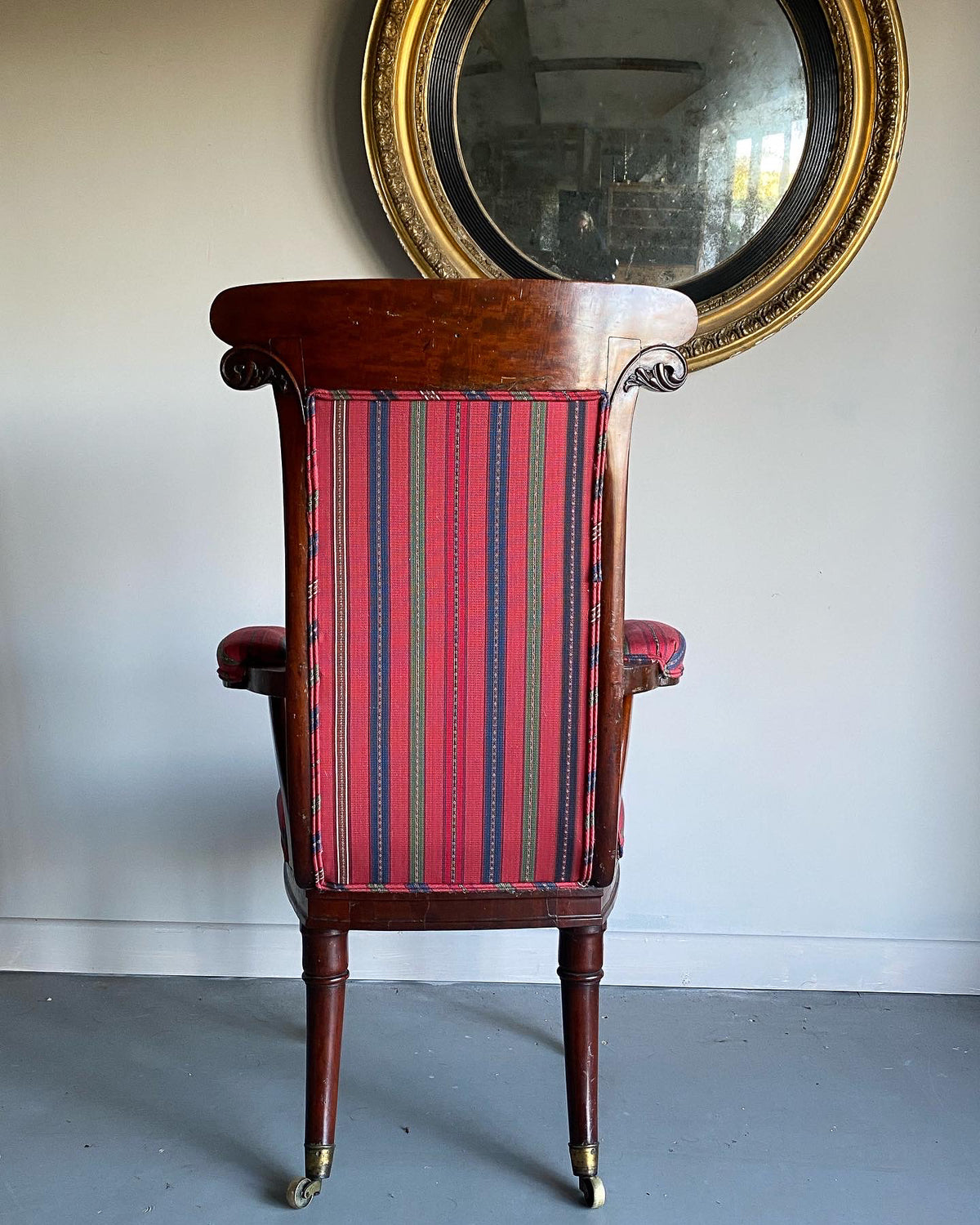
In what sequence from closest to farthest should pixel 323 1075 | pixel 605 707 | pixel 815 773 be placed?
pixel 605 707, pixel 323 1075, pixel 815 773

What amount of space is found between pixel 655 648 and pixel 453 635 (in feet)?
0.90

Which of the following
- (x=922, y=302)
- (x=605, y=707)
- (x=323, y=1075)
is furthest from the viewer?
(x=922, y=302)

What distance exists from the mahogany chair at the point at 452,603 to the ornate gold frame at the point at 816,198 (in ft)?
2.22

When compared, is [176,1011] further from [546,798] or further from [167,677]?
[546,798]

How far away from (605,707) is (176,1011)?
1182 millimetres

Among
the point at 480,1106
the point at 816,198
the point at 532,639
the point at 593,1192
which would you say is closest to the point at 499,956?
the point at 480,1106

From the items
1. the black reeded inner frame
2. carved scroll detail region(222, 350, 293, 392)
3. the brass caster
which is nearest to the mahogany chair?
carved scroll detail region(222, 350, 293, 392)

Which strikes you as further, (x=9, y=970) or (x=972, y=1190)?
(x=9, y=970)

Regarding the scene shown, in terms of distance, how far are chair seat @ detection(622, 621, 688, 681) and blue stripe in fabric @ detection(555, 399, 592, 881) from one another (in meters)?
0.09

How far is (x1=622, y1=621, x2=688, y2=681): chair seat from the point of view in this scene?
1.38 metres

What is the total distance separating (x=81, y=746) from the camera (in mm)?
2131

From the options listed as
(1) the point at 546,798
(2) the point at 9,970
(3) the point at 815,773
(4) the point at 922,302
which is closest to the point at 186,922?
(2) the point at 9,970

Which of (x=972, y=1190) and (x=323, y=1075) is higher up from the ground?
(x=323, y=1075)

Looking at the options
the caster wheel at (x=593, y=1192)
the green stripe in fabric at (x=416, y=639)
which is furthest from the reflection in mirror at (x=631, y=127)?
the caster wheel at (x=593, y=1192)
